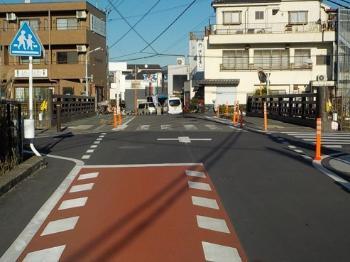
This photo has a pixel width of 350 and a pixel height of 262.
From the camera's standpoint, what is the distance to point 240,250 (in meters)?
6.54

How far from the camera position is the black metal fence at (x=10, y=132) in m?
12.1

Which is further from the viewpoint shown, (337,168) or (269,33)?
(269,33)

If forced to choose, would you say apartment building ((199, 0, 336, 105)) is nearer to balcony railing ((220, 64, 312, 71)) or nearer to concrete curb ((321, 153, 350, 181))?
balcony railing ((220, 64, 312, 71))

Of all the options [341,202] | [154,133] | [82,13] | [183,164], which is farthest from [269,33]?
[341,202]

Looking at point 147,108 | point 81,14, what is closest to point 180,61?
point 147,108

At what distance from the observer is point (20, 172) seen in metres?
11.2

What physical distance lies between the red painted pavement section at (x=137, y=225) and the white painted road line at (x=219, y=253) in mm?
69

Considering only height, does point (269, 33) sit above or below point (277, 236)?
above

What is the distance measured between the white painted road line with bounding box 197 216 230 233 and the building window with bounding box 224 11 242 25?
52.8 m

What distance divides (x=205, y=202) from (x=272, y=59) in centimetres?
5186

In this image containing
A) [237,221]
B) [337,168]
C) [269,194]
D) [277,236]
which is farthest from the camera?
[337,168]

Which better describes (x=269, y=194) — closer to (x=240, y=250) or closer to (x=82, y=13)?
(x=240, y=250)

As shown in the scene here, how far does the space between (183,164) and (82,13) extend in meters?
53.2

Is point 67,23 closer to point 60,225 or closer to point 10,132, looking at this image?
point 10,132
